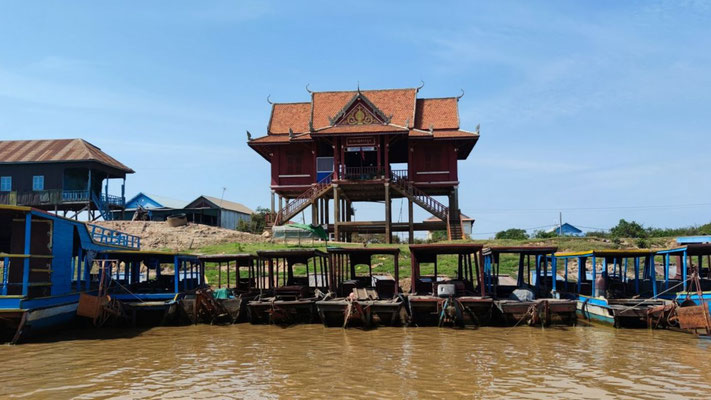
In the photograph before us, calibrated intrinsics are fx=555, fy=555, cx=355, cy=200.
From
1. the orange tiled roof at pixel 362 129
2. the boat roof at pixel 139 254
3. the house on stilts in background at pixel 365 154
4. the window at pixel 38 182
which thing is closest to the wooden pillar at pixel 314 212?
the house on stilts in background at pixel 365 154

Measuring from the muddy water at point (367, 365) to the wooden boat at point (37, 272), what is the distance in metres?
0.85

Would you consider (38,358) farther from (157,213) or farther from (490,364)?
(157,213)

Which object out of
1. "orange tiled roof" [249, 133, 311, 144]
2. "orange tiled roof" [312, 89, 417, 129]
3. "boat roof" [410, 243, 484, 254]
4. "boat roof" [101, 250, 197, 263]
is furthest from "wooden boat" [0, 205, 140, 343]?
"orange tiled roof" [312, 89, 417, 129]

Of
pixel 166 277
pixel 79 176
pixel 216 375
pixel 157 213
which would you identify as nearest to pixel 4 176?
pixel 79 176

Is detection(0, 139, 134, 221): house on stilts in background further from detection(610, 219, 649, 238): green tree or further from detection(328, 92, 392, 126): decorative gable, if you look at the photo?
detection(610, 219, 649, 238): green tree

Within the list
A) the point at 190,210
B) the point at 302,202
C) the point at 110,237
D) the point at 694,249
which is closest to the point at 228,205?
the point at 190,210

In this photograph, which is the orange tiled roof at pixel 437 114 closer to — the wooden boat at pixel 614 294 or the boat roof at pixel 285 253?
the wooden boat at pixel 614 294

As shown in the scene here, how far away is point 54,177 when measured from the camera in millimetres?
41000

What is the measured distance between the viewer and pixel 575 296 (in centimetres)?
2020

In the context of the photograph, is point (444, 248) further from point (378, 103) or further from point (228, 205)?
point (228, 205)

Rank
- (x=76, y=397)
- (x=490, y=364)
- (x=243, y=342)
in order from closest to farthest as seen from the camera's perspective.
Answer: (x=76, y=397), (x=490, y=364), (x=243, y=342)

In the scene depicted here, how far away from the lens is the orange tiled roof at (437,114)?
3781 cm

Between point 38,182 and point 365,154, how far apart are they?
2432 centimetres

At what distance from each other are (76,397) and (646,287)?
753 inches
